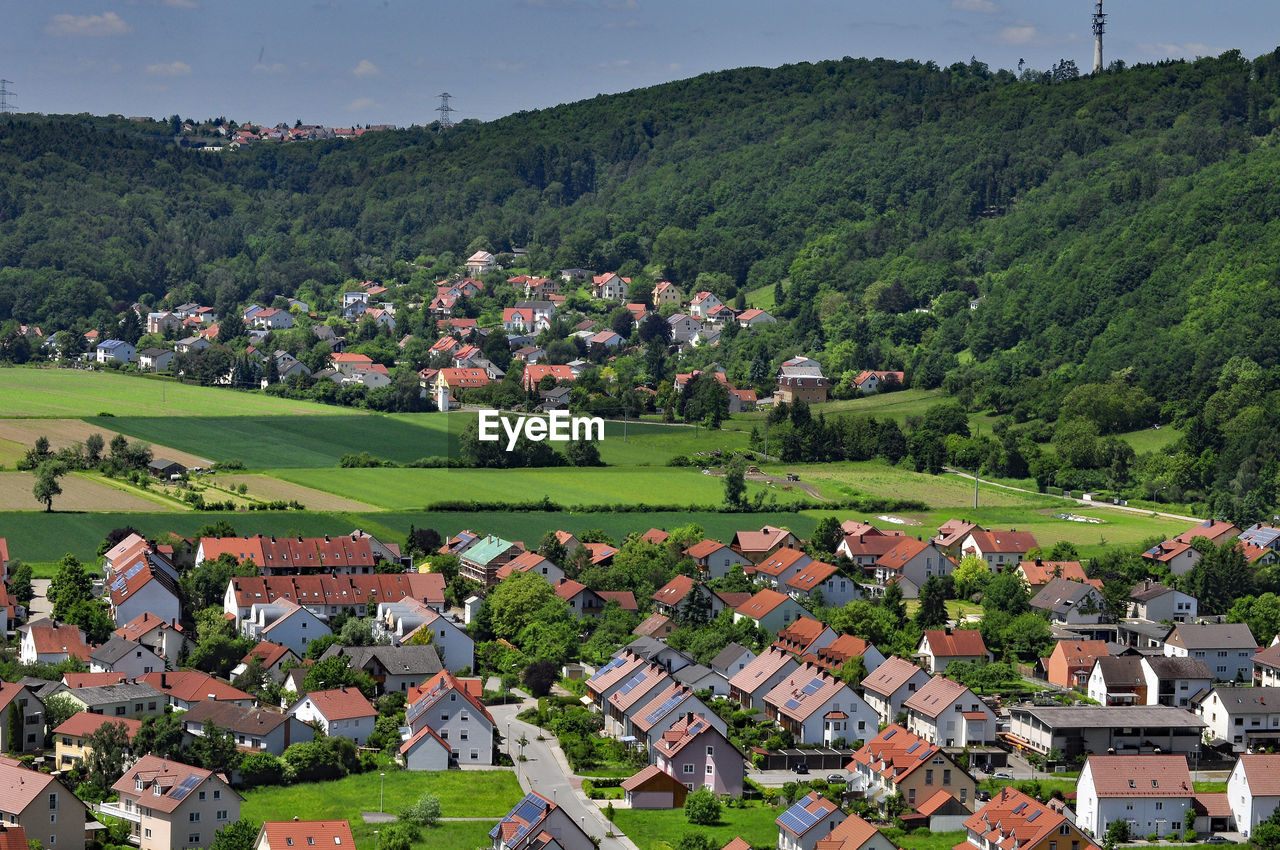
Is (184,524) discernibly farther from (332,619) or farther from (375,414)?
(375,414)

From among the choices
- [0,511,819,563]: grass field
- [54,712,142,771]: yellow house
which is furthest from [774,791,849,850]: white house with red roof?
[0,511,819,563]: grass field

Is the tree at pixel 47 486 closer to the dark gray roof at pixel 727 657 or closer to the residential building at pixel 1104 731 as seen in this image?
the dark gray roof at pixel 727 657

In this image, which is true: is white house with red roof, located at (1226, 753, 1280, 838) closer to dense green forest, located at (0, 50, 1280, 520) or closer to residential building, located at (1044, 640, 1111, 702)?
residential building, located at (1044, 640, 1111, 702)

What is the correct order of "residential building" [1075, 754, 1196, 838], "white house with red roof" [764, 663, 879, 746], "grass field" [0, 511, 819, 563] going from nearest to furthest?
1. "residential building" [1075, 754, 1196, 838]
2. "white house with red roof" [764, 663, 879, 746]
3. "grass field" [0, 511, 819, 563]

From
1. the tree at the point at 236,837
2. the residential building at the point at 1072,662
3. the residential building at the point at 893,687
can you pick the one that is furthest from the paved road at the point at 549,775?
the residential building at the point at 1072,662

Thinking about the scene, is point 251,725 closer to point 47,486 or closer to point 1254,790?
point 1254,790

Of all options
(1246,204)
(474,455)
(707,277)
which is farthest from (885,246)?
(474,455)

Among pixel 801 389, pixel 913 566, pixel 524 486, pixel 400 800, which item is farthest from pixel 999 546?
pixel 801 389
